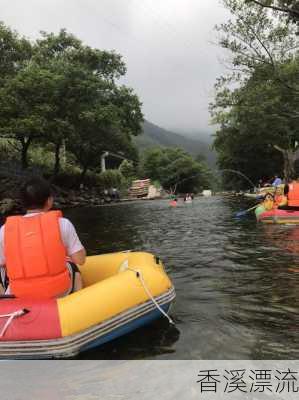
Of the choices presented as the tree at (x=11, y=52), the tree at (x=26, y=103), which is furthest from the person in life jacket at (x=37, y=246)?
the tree at (x=11, y=52)

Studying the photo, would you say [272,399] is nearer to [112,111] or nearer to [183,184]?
[112,111]

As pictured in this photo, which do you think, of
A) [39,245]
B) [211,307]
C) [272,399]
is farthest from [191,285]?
[272,399]

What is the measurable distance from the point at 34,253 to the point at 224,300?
9.21 ft

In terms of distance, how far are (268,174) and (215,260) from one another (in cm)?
5383

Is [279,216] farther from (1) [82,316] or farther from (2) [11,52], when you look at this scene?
(2) [11,52]

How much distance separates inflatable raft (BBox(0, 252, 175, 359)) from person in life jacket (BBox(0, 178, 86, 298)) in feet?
0.58

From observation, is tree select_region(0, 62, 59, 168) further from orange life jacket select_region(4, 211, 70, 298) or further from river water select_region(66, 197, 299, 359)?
orange life jacket select_region(4, 211, 70, 298)

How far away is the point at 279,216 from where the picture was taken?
14.2 metres

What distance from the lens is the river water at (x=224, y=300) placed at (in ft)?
14.7

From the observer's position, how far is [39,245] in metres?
4.42

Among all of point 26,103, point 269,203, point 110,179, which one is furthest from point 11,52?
point 269,203

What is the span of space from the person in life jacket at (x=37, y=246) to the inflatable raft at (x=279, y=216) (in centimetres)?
1062

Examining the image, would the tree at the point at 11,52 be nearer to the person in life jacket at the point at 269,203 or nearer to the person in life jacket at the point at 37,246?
the person in life jacket at the point at 269,203

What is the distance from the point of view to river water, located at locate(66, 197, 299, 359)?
4.48 metres
